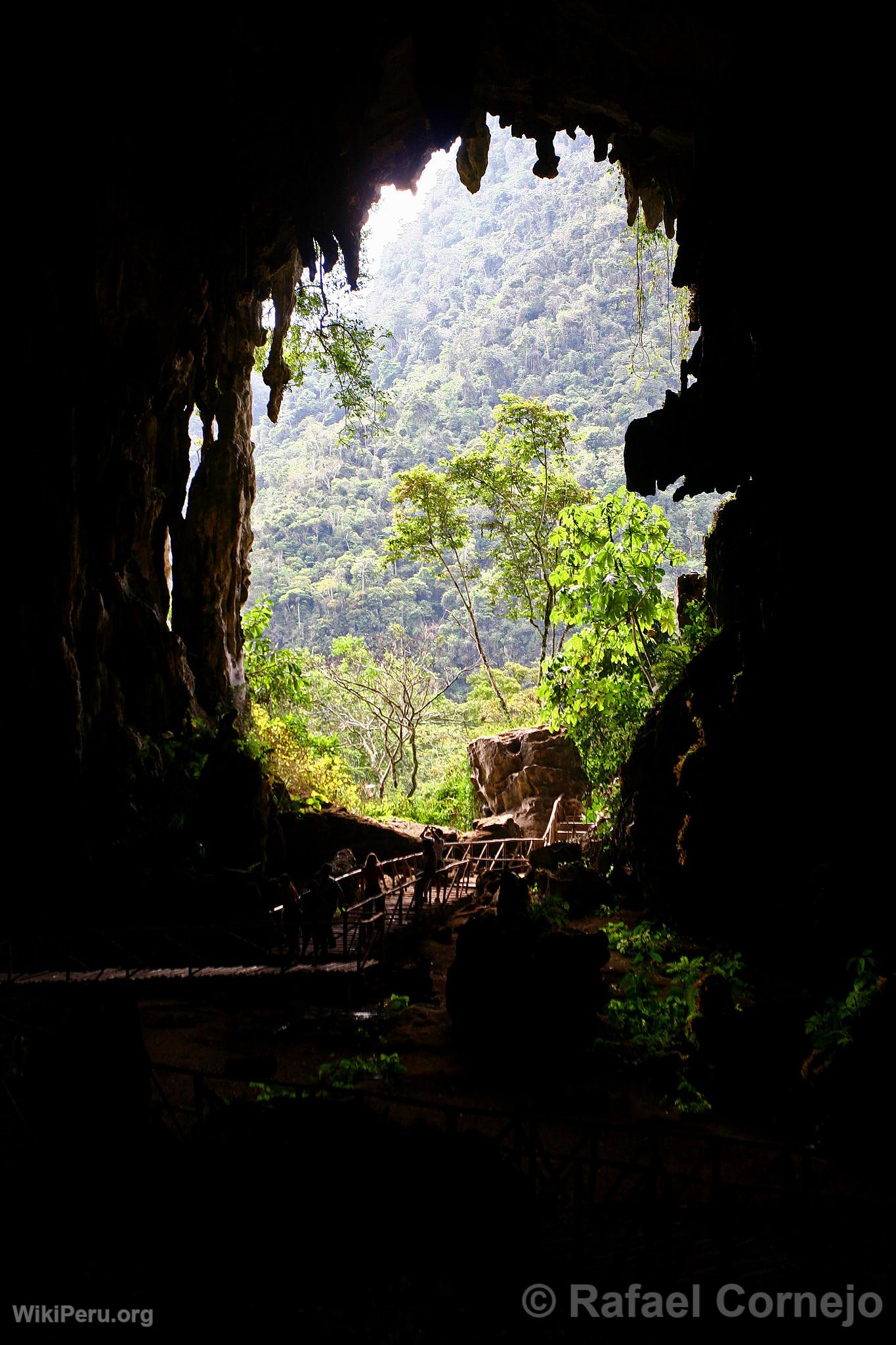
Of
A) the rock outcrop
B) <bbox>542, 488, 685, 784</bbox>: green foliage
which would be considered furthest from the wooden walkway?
the rock outcrop

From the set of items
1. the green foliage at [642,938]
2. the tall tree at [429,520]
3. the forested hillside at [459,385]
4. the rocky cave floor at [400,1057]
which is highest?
the forested hillside at [459,385]

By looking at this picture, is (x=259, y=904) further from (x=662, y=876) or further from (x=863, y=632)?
(x=863, y=632)

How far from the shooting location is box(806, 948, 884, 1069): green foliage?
723 centimetres

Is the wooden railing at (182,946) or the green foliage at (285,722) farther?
the green foliage at (285,722)

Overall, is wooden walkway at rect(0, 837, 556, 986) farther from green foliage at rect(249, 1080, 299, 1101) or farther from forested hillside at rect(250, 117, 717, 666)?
forested hillside at rect(250, 117, 717, 666)

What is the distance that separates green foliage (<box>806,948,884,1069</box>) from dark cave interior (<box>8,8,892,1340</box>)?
7.32 ft

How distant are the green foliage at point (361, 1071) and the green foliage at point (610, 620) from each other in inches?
470

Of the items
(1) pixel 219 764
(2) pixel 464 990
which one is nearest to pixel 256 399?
(1) pixel 219 764

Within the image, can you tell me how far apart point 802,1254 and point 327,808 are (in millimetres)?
15691

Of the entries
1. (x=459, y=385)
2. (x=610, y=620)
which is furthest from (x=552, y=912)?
(x=459, y=385)

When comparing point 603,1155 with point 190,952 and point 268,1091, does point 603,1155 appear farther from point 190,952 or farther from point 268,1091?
point 190,952

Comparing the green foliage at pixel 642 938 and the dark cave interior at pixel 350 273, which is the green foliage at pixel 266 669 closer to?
the dark cave interior at pixel 350 273

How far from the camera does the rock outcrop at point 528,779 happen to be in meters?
24.7

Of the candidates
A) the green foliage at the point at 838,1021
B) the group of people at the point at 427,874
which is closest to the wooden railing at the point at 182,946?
the group of people at the point at 427,874
